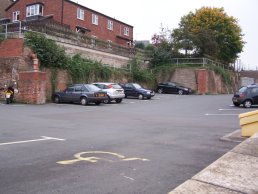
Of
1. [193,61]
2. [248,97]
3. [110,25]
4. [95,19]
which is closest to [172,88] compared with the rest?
[193,61]

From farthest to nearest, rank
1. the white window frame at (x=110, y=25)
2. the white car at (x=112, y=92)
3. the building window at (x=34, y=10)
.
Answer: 1. the white window frame at (x=110, y=25)
2. the building window at (x=34, y=10)
3. the white car at (x=112, y=92)

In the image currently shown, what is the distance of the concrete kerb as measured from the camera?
4.80 meters

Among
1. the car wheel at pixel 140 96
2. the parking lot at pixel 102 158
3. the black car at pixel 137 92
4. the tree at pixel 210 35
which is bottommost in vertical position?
the parking lot at pixel 102 158

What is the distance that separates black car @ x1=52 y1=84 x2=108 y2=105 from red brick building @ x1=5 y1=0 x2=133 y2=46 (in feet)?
71.1

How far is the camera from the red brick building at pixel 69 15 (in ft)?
159

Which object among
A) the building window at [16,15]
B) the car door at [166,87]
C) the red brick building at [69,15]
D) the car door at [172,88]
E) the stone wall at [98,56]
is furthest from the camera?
the building window at [16,15]

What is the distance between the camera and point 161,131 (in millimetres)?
12891

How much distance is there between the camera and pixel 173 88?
42594mm

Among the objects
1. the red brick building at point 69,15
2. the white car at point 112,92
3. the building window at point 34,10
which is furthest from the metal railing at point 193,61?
the white car at point 112,92

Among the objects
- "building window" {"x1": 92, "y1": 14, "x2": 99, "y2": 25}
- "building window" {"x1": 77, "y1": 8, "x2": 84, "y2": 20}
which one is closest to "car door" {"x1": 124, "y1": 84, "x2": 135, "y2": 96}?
"building window" {"x1": 77, "y1": 8, "x2": 84, "y2": 20}

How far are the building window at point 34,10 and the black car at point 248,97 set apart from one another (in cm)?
3182

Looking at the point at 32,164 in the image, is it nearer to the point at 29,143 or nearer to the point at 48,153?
the point at 48,153

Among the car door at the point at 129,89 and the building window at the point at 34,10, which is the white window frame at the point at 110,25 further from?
the car door at the point at 129,89

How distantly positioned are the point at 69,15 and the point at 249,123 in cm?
4135
